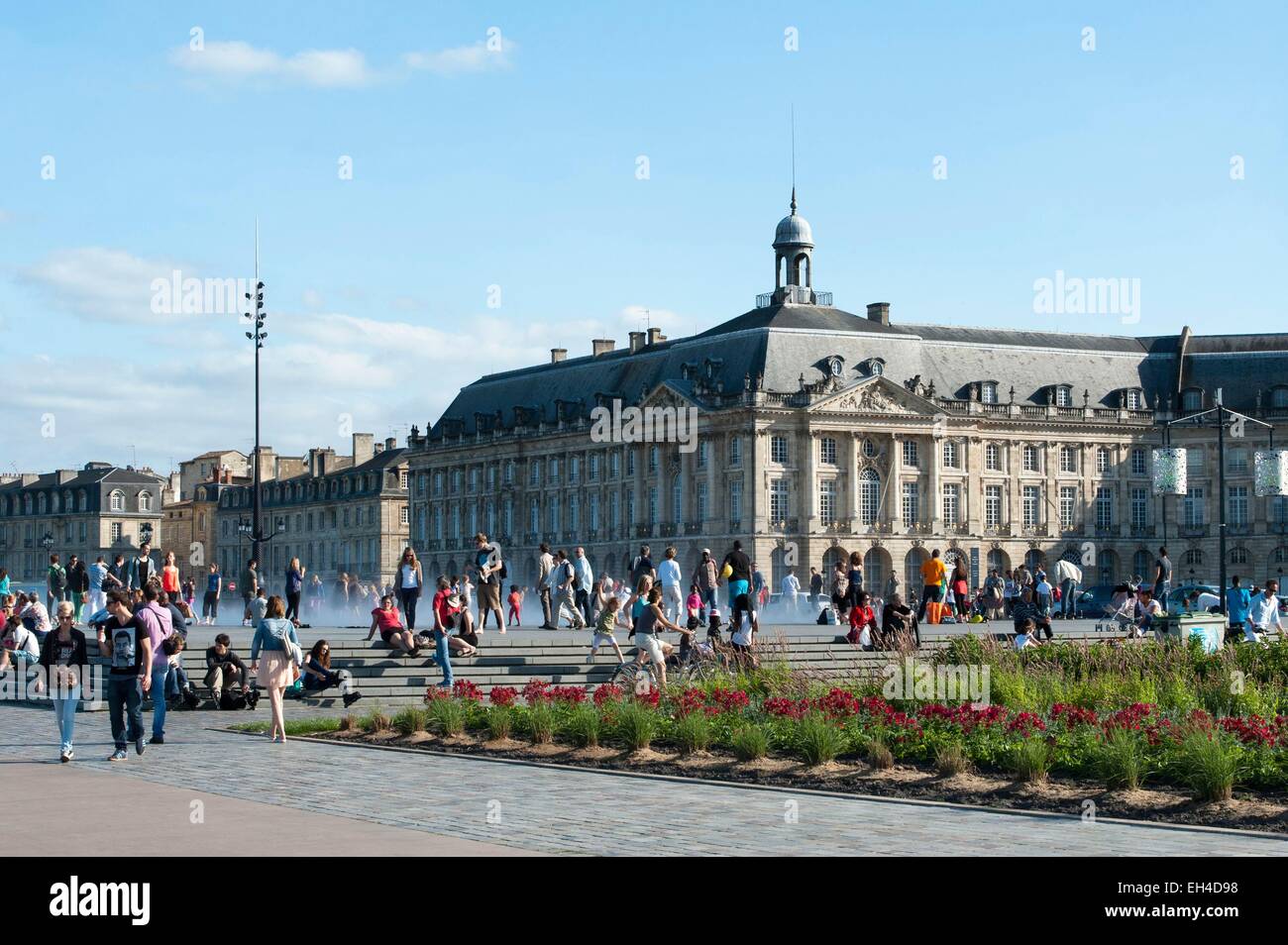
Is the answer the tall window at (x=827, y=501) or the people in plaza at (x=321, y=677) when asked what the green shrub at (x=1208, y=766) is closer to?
the people in plaza at (x=321, y=677)

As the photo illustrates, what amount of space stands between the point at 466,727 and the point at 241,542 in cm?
12222

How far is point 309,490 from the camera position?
13950 centimetres

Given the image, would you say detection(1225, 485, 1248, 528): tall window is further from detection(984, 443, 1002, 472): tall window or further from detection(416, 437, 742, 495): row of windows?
detection(416, 437, 742, 495): row of windows

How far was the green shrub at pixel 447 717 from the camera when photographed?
22.1 meters

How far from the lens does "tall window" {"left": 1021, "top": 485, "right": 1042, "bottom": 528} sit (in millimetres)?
100375

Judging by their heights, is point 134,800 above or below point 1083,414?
below

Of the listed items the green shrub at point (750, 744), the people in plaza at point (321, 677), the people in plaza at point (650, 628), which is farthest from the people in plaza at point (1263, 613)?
the green shrub at point (750, 744)

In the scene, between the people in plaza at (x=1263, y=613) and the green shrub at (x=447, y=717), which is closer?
the green shrub at (x=447, y=717)

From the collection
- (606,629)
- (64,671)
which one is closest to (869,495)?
(606,629)

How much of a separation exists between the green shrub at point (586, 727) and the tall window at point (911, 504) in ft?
249
